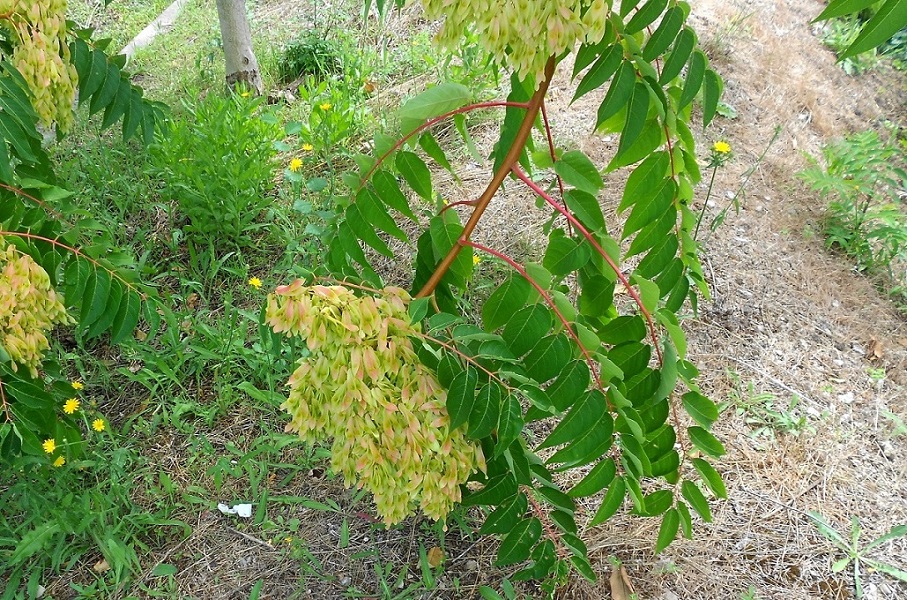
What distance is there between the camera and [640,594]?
2023 mm

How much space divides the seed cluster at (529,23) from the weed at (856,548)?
6.31 ft

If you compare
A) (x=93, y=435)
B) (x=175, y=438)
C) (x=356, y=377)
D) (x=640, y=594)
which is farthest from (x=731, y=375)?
(x=93, y=435)

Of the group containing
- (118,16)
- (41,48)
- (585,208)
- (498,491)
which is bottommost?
(498,491)

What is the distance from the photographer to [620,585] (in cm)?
200

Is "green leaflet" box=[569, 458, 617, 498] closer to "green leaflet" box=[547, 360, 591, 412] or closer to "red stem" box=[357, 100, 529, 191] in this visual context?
"green leaflet" box=[547, 360, 591, 412]

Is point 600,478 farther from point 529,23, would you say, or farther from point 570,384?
point 529,23

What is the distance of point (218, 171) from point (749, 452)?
7.82ft

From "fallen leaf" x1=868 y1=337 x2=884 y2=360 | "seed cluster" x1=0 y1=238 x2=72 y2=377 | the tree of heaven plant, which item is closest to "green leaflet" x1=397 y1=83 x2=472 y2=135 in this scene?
the tree of heaven plant

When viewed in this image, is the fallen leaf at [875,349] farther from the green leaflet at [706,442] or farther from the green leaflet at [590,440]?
the green leaflet at [590,440]

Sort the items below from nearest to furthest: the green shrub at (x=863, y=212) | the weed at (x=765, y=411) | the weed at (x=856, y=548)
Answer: the weed at (x=856, y=548) < the weed at (x=765, y=411) < the green shrub at (x=863, y=212)

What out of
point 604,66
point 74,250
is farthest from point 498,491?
point 74,250

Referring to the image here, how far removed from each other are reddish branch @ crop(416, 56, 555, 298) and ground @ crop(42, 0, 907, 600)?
3.17 ft

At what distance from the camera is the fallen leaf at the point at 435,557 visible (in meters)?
2.06

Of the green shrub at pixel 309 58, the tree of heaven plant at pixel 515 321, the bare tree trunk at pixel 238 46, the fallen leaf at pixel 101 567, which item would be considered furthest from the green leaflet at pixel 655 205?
the green shrub at pixel 309 58
